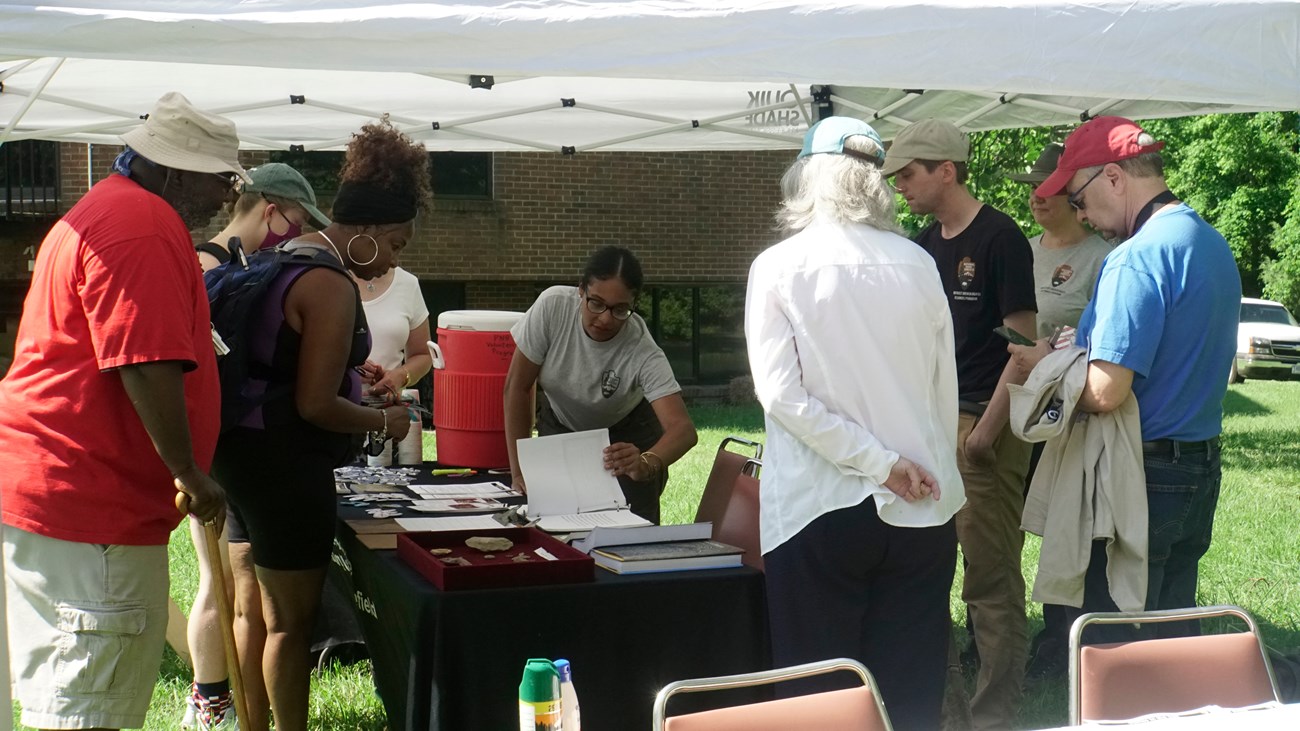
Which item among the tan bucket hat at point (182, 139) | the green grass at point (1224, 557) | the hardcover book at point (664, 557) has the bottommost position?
the green grass at point (1224, 557)

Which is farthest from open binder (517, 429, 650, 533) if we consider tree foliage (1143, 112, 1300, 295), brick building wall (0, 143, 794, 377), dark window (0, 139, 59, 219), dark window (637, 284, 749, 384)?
tree foliage (1143, 112, 1300, 295)

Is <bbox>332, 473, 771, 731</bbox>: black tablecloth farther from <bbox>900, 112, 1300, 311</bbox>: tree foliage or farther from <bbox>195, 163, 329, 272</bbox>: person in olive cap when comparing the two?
<bbox>900, 112, 1300, 311</bbox>: tree foliage

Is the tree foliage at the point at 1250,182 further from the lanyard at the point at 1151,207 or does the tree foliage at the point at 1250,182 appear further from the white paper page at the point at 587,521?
the white paper page at the point at 587,521

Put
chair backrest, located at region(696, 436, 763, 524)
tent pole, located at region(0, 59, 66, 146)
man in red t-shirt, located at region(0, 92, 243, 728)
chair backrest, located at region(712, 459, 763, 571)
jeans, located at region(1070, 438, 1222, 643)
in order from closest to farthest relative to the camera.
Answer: man in red t-shirt, located at region(0, 92, 243, 728), jeans, located at region(1070, 438, 1222, 643), chair backrest, located at region(712, 459, 763, 571), chair backrest, located at region(696, 436, 763, 524), tent pole, located at region(0, 59, 66, 146)

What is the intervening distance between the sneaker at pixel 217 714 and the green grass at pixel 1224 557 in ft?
0.77

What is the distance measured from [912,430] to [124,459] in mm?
1681

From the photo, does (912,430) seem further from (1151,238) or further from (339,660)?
(339,660)

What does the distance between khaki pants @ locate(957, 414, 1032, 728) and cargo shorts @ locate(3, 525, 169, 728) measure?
2.47 m

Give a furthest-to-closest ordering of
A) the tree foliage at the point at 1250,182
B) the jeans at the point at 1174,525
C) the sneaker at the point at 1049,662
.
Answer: the tree foliage at the point at 1250,182, the sneaker at the point at 1049,662, the jeans at the point at 1174,525

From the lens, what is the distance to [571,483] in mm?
3627

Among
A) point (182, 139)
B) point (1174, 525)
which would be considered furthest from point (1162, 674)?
point (182, 139)

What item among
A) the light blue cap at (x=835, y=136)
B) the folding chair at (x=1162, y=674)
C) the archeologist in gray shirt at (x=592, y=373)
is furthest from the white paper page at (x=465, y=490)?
the folding chair at (x=1162, y=674)

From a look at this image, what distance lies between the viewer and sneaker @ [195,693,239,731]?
3752mm

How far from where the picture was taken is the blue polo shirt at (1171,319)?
2939 millimetres
